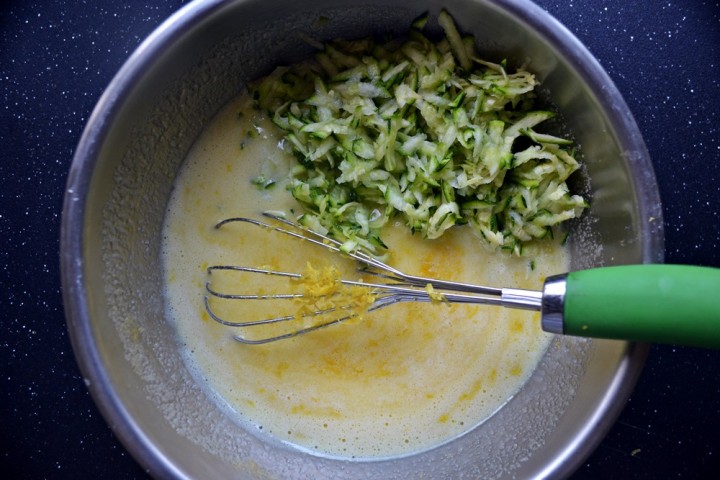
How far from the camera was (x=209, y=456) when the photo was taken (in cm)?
130

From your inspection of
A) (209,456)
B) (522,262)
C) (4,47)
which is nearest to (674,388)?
(522,262)

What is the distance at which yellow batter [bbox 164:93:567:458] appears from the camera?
1365 millimetres

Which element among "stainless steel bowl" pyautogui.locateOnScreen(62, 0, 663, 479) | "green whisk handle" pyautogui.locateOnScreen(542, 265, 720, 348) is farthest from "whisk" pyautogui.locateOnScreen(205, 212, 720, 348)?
"stainless steel bowl" pyautogui.locateOnScreen(62, 0, 663, 479)

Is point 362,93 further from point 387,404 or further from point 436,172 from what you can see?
point 387,404

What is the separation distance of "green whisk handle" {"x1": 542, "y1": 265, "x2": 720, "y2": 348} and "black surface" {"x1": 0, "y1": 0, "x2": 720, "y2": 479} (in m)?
0.36

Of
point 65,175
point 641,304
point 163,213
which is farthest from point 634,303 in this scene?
point 65,175

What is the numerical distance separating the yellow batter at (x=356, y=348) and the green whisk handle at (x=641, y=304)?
1.03ft

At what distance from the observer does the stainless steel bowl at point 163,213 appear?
1.16m

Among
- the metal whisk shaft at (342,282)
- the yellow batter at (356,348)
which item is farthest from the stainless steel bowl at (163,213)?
the metal whisk shaft at (342,282)

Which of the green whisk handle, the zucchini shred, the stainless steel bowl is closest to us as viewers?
the green whisk handle

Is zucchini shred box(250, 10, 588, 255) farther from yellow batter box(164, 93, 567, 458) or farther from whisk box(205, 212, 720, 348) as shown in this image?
A: whisk box(205, 212, 720, 348)

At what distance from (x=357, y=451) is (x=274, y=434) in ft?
0.54

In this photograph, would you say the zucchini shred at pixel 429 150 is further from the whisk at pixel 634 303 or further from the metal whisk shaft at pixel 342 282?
the whisk at pixel 634 303

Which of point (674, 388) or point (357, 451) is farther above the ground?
point (674, 388)
